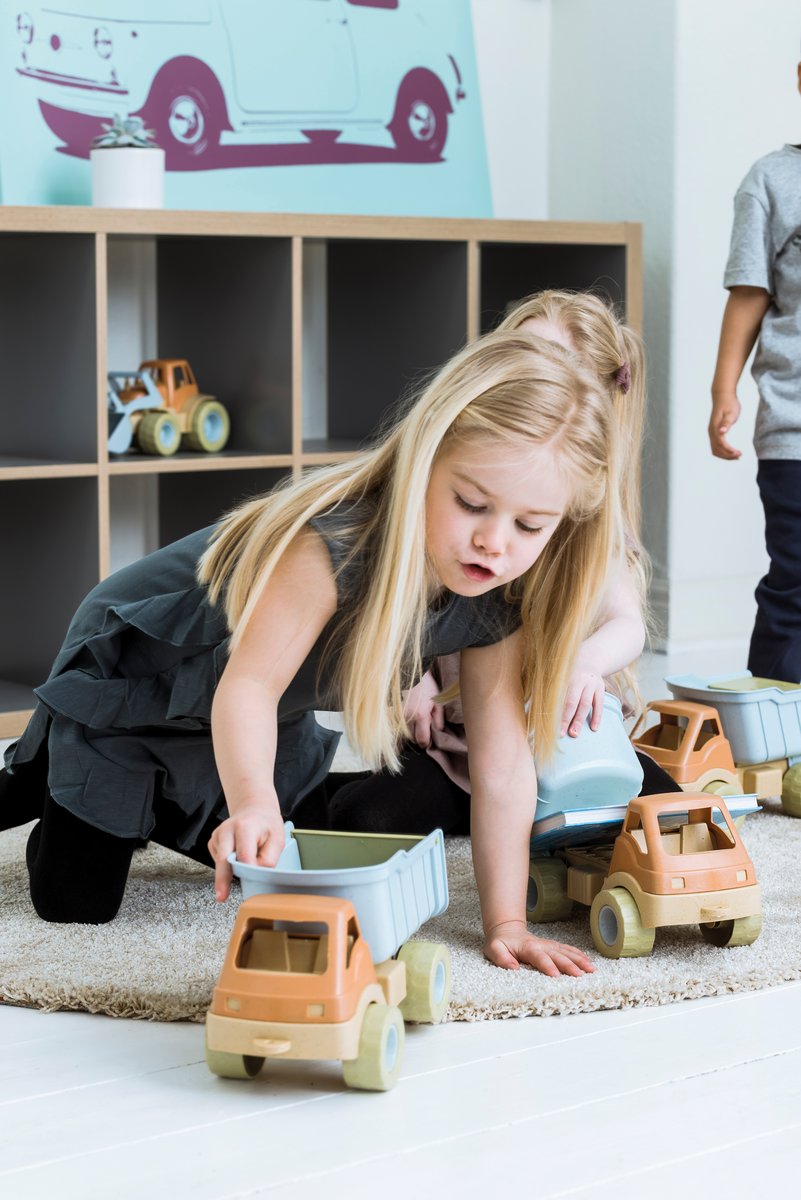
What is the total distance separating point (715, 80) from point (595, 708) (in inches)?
66.5

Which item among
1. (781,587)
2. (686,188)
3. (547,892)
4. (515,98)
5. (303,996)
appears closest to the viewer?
(303,996)

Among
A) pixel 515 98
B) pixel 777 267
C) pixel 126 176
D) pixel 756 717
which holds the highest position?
pixel 515 98

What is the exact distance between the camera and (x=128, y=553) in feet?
8.18

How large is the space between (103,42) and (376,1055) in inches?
73.1

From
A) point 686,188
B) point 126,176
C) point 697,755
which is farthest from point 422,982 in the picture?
point 686,188

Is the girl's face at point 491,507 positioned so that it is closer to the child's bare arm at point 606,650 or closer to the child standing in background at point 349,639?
the child standing in background at point 349,639

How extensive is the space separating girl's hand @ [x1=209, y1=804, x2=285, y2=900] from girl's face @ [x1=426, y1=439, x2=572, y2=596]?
22 cm

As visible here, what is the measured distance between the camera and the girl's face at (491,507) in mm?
1002

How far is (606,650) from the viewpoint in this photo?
1387 millimetres

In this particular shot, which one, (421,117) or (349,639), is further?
(421,117)

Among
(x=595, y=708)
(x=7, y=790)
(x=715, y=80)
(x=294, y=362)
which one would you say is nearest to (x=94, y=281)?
(x=294, y=362)

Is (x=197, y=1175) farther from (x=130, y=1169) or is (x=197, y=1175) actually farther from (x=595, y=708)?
(x=595, y=708)

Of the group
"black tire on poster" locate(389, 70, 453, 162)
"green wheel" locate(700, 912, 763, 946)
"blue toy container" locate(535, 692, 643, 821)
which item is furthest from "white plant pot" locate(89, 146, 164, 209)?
"green wheel" locate(700, 912, 763, 946)

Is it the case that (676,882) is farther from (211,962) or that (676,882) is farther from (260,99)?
(260,99)
